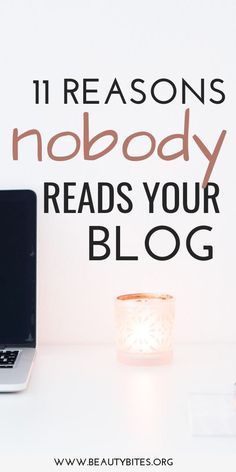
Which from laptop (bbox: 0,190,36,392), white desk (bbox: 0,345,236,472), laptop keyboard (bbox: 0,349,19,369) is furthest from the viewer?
laptop (bbox: 0,190,36,392)

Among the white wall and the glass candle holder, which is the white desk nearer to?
the glass candle holder

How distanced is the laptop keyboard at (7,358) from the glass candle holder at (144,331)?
0.62ft

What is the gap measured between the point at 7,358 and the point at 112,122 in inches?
19.8

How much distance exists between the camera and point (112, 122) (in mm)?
1298

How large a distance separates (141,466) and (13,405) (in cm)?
24

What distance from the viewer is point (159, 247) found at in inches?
51.6

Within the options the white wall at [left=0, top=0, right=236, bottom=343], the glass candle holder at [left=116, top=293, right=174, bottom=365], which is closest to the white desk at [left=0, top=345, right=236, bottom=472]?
the glass candle holder at [left=116, top=293, right=174, bottom=365]

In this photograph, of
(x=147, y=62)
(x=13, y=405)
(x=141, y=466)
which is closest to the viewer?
(x=141, y=466)

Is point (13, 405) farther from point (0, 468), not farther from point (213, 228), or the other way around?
point (213, 228)

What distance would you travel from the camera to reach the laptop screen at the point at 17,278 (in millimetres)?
1229

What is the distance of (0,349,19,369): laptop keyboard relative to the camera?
42.2 inches

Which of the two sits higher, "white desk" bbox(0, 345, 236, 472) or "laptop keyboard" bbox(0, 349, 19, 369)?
"laptop keyboard" bbox(0, 349, 19, 369)

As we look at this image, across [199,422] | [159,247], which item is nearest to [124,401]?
[199,422]

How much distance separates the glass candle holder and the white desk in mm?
25
